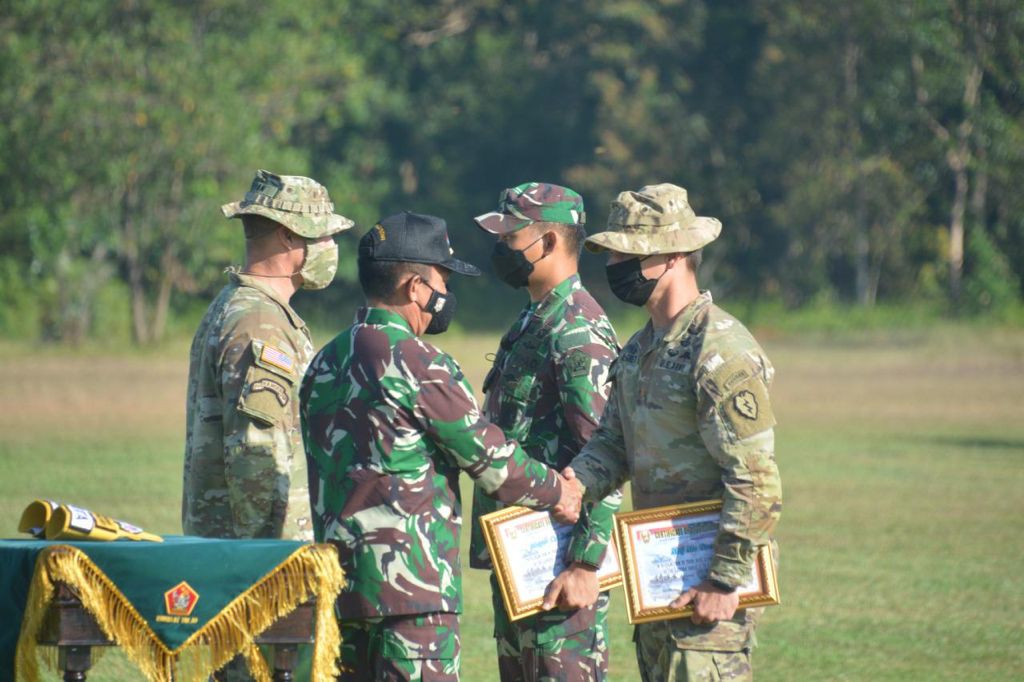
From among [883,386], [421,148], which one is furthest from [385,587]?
[421,148]

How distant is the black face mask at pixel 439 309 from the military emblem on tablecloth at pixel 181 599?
1.13m

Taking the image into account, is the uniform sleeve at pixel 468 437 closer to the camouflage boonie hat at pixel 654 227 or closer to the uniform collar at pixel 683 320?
the uniform collar at pixel 683 320

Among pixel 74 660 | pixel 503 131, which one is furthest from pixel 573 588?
pixel 503 131

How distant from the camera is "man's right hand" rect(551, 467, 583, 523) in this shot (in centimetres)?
519

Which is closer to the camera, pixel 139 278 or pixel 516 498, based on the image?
pixel 516 498

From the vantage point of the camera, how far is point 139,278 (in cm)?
4094

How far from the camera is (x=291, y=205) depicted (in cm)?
594

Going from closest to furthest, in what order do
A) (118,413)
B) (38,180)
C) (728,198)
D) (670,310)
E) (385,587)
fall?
(385,587), (670,310), (118,413), (38,180), (728,198)

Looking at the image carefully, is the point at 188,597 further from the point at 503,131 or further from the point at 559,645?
the point at 503,131

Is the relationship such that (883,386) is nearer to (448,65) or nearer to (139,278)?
(139,278)

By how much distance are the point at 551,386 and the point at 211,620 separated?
5.33 feet

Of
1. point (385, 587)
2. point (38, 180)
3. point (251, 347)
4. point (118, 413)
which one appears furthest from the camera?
point (38, 180)

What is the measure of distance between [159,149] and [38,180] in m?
3.03

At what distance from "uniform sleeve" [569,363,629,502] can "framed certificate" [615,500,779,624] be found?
14.5 inches
